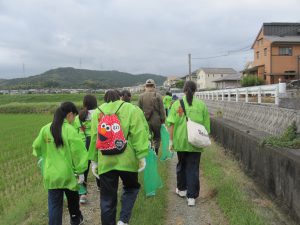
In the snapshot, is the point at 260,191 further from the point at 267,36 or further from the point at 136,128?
the point at 267,36

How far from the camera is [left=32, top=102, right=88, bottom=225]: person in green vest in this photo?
431cm

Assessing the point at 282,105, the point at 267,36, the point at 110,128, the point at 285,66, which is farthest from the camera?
the point at 267,36

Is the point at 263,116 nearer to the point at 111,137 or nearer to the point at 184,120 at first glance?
the point at 184,120

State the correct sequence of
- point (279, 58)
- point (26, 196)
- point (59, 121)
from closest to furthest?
point (59, 121) < point (26, 196) < point (279, 58)

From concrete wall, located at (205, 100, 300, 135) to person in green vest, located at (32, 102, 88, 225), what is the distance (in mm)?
3984

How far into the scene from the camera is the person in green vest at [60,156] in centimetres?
431

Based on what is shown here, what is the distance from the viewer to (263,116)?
30.5 feet

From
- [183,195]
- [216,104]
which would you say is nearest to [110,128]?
[183,195]

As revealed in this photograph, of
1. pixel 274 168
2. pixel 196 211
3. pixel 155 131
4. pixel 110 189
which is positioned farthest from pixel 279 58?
pixel 110 189

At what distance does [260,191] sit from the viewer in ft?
20.9

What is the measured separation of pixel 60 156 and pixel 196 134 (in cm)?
210

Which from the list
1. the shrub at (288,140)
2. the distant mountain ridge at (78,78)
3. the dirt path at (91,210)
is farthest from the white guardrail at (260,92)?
the distant mountain ridge at (78,78)

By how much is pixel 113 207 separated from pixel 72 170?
62 cm

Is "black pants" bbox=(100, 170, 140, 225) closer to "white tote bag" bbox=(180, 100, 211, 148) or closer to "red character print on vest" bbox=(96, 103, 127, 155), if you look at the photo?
"red character print on vest" bbox=(96, 103, 127, 155)
